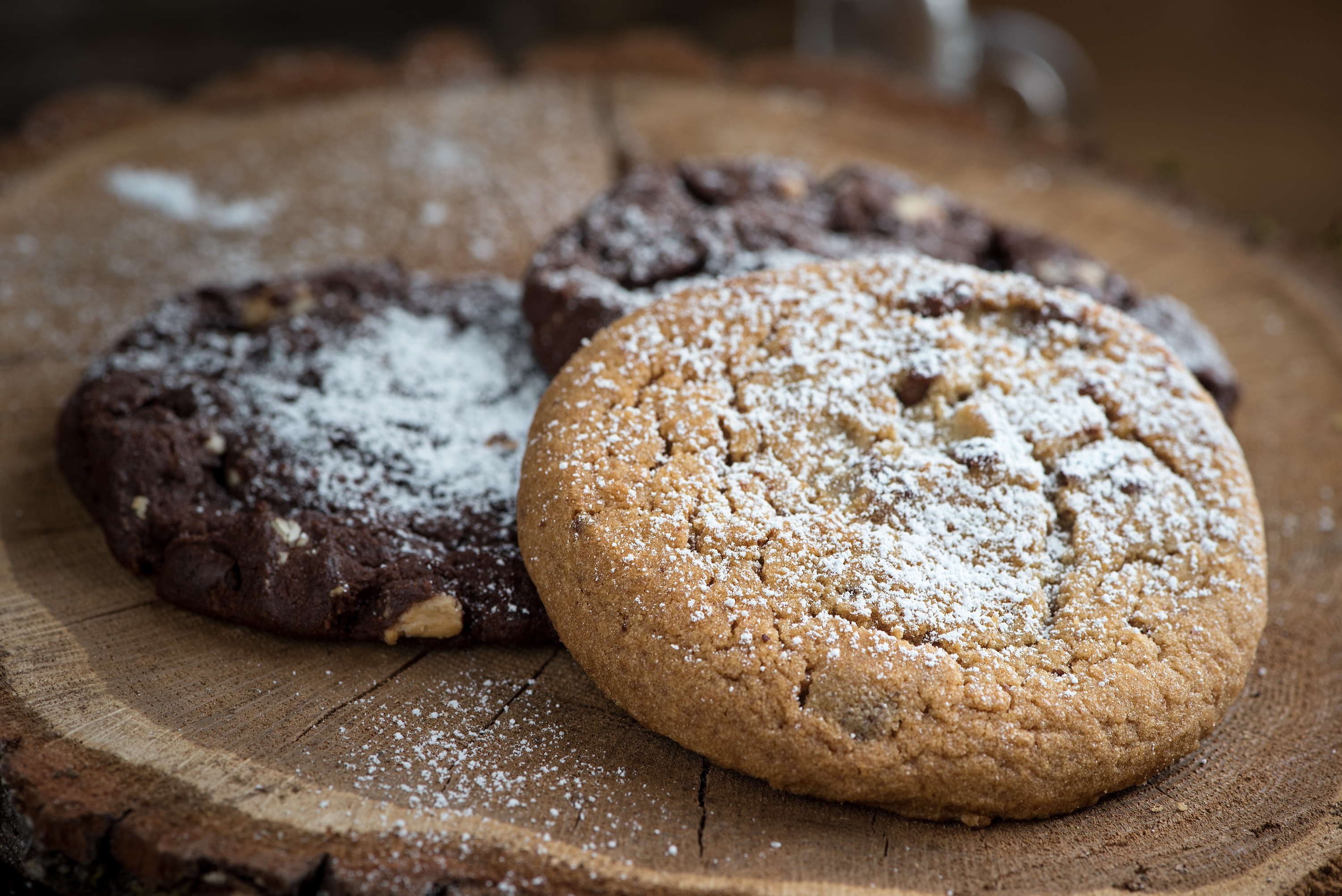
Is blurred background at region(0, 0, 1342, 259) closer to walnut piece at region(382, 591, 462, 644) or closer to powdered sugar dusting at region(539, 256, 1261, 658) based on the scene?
powdered sugar dusting at region(539, 256, 1261, 658)

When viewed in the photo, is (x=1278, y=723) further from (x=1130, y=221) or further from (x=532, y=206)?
(x=532, y=206)

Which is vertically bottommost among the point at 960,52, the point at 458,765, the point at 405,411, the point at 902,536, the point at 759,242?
the point at 458,765

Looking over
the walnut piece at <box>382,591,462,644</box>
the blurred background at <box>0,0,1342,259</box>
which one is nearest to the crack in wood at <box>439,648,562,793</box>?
the walnut piece at <box>382,591,462,644</box>

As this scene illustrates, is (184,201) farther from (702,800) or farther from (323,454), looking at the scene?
(702,800)

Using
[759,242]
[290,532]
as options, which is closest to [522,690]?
[290,532]

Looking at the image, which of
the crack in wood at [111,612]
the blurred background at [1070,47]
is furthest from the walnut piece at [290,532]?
the blurred background at [1070,47]

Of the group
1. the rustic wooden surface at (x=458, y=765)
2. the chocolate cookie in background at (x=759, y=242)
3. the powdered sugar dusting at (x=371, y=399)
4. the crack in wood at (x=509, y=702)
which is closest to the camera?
the rustic wooden surface at (x=458, y=765)

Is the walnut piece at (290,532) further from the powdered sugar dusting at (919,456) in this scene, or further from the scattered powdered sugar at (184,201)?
the scattered powdered sugar at (184,201)
